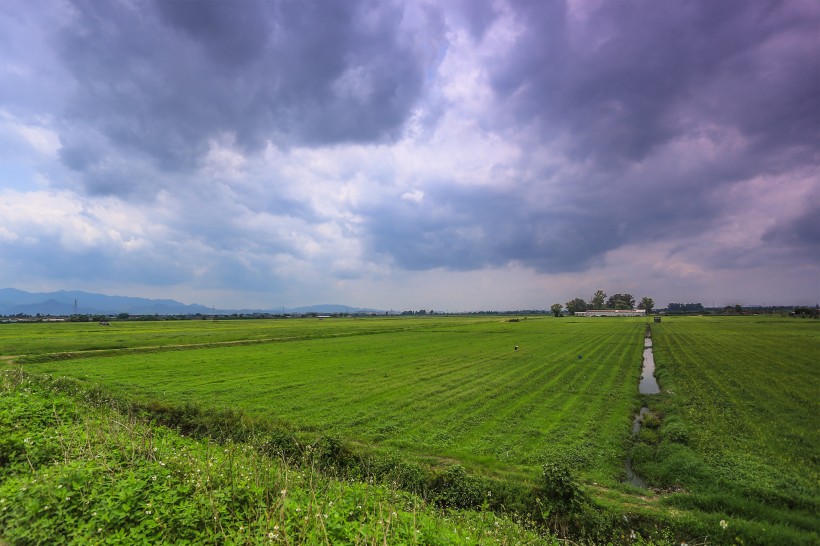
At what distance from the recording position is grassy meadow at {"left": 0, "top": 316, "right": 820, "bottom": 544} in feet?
23.9

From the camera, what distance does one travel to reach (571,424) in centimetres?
1480

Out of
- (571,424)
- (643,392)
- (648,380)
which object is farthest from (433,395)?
(648,380)

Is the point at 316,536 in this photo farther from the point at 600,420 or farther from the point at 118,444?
the point at 600,420

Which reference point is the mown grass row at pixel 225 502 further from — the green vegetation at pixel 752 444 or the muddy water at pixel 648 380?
the muddy water at pixel 648 380

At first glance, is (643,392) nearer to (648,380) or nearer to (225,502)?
(648,380)

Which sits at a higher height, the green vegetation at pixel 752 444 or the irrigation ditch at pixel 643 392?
the green vegetation at pixel 752 444

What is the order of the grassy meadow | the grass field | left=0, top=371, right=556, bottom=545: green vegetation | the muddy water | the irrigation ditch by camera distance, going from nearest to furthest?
left=0, top=371, right=556, bottom=545: green vegetation → the grassy meadow → the irrigation ditch → the grass field → the muddy water

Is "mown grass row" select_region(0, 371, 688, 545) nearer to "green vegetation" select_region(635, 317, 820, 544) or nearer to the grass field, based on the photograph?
"green vegetation" select_region(635, 317, 820, 544)

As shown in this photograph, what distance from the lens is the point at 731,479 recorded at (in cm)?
834

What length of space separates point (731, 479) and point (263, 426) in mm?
14412

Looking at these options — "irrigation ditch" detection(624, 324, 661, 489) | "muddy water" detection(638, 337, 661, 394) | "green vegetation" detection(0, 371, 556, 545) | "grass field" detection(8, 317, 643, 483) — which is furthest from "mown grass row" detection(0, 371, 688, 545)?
"muddy water" detection(638, 337, 661, 394)

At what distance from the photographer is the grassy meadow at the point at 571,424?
7.27m

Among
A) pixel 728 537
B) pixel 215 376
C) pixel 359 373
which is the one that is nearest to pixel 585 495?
pixel 728 537

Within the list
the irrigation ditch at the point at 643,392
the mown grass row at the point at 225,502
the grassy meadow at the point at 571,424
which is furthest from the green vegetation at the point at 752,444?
the mown grass row at the point at 225,502
